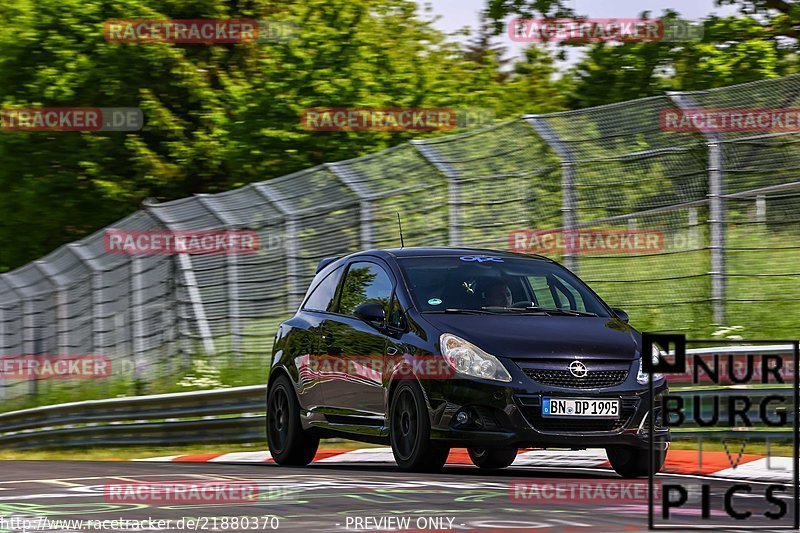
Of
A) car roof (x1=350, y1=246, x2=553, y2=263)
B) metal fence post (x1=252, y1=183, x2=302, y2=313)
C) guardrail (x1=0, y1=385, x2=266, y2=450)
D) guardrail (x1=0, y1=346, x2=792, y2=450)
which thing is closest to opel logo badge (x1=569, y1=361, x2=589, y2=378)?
car roof (x1=350, y1=246, x2=553, y2=263)

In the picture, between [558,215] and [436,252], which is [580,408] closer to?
[436,252]

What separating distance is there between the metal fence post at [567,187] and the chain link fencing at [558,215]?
0.04 ft

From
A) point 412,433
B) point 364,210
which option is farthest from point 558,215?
point 412,433

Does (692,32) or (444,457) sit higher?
(692,32)

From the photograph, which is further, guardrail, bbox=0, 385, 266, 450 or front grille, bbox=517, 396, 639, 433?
guardrail, bbox=0, 385, 266, 450

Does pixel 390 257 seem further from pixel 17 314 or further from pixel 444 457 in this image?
pixel 17 314

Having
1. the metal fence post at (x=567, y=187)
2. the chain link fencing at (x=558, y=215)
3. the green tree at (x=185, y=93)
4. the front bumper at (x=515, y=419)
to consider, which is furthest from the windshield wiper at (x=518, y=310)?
the green tree at (x=185, y=93)

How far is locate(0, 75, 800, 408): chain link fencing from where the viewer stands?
48.3 feet

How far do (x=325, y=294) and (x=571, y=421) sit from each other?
10.2 feet

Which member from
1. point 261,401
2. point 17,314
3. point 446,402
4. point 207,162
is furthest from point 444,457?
point 207,162

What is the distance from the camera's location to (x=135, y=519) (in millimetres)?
7965

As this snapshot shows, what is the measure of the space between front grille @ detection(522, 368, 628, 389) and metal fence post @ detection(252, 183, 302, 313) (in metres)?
8.56

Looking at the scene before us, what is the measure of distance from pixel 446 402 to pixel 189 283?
35.0 ft

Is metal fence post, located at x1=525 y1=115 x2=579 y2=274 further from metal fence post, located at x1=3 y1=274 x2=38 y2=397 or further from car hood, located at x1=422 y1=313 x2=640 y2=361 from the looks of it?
metal fence post, located at x1=3 y1=274 x2=38 y2=397
